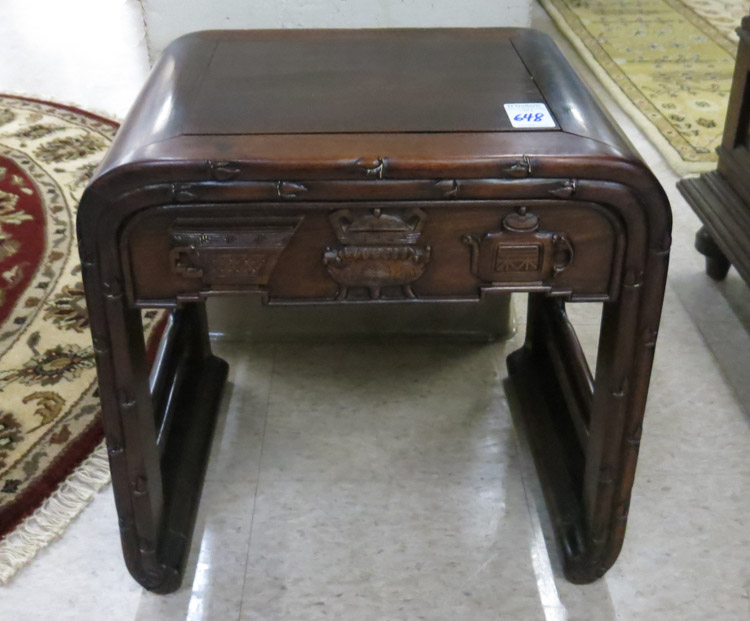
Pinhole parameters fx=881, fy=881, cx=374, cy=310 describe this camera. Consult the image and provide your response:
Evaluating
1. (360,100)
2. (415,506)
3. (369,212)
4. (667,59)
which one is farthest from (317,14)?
(667,59)

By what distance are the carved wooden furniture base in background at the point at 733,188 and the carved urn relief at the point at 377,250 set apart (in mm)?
856

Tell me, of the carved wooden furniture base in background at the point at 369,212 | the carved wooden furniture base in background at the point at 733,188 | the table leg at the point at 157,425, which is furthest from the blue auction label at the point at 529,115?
the carved wooden furniture base in background at the point at 733,188

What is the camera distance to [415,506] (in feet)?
4.01

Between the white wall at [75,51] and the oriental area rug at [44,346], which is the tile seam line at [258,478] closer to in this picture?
the oriental area rug at [44,346]

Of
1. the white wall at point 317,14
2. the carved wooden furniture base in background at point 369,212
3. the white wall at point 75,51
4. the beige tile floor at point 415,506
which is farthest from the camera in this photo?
the white wall at point 75,51

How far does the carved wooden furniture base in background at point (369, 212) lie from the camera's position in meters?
0.83

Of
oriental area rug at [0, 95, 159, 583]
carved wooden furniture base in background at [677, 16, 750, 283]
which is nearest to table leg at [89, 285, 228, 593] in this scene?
oriental area rug at [0, 95, 159, 583]

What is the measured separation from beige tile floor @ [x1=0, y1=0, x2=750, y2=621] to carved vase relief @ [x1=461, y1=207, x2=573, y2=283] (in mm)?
437

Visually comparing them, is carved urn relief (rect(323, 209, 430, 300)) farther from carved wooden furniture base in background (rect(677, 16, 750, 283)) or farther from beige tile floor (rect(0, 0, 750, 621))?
carved wooden furniture base in background (rect(677, 16, 750, 283))

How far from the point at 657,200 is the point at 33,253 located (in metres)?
1.41

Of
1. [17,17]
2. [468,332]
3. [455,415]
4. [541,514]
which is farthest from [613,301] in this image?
[17,17]

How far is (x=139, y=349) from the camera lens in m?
0.95

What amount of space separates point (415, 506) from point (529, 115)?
22.4 inches

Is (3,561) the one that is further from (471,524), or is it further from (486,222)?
(486,222)
